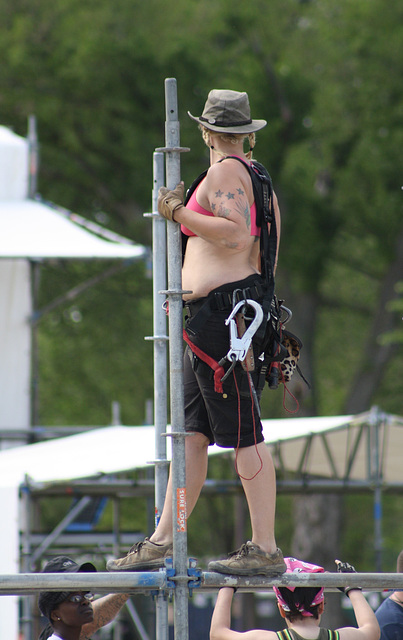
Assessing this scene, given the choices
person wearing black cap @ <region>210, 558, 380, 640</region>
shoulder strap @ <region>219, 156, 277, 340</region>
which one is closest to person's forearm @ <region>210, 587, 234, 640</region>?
person wearing black cap @ <region>210, 558, 380, 640</region>

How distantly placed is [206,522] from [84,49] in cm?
1219

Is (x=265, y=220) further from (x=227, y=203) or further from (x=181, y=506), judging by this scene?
(x=181, y=506)

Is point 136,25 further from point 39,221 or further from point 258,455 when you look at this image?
point 258,455

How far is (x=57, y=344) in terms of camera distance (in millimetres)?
25812

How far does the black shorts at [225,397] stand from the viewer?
443 centimetres

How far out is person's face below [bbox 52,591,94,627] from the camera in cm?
455

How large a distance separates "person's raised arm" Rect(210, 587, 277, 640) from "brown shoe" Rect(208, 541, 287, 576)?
0.33ft

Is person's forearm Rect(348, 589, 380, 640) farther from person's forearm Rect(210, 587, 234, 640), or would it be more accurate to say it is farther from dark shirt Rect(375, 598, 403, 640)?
dark shirt Rect(375, 598, 403, 640)

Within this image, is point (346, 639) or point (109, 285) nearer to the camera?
point (346, 639)

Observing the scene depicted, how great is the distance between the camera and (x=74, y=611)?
4543 millimetres

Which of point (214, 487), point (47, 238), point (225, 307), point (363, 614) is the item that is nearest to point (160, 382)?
point (225, 307)

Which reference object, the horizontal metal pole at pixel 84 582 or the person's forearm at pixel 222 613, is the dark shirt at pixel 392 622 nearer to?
the person's forearm at pixel 222 613

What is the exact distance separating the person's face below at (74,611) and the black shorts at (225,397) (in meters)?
0.85

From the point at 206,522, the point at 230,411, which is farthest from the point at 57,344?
the point at 230,411
